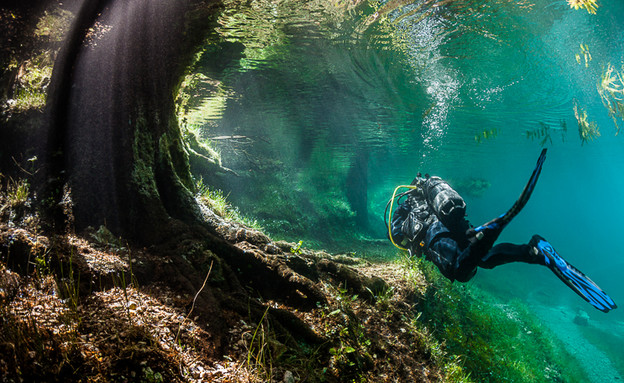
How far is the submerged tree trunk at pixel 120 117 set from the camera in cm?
279

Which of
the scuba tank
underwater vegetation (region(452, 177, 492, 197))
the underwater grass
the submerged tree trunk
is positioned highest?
the submerged tree trunk

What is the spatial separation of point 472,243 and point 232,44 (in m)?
9.36

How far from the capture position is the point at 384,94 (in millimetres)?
13477

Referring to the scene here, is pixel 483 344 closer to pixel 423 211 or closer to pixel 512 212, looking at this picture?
pixel 423 211

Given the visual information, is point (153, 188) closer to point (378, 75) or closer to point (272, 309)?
point (272, 309)

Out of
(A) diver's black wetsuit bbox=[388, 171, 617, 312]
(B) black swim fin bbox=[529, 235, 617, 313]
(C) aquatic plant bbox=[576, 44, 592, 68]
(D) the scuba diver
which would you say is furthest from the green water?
(B) black swim fin bbox=[529, 235, 617, 313]

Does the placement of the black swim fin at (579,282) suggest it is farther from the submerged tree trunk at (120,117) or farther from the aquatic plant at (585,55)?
the submerged tree trunk at (120,117)

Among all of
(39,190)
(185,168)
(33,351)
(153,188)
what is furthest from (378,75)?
(33,351)

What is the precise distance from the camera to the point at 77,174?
2.73 meters

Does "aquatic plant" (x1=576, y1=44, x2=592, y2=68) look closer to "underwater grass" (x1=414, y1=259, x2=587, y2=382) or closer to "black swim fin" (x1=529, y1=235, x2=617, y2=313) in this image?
"black swim fin" (x1=529, y1=235, x2=617, y2=313)

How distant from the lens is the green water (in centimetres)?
819

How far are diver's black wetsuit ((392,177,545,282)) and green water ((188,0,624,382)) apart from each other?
19.4ft

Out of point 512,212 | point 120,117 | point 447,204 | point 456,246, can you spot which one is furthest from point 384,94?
point 120,117

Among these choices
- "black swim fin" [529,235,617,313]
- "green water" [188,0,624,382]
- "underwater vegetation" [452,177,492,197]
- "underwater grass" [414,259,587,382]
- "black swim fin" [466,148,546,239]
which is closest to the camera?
"black swim fin" [529,235,617,313]
